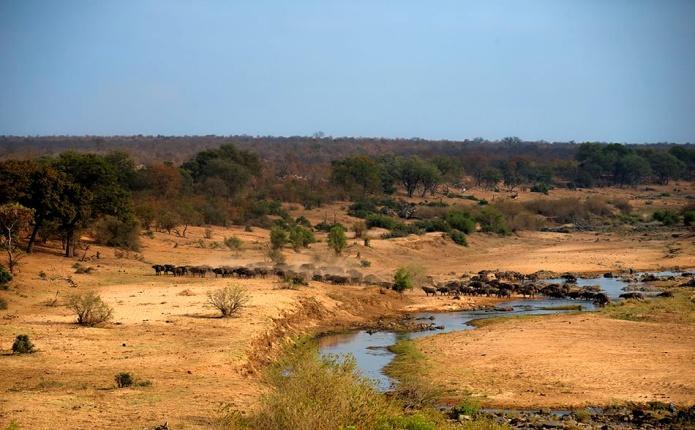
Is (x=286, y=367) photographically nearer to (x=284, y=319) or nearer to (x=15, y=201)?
(x=284, y=319)

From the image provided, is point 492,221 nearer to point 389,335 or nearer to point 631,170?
point 389,335

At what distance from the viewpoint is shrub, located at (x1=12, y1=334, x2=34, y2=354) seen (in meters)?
20.6

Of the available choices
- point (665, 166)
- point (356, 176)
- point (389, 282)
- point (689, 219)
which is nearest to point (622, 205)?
point (689, 219)

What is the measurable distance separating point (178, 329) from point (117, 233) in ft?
63.2

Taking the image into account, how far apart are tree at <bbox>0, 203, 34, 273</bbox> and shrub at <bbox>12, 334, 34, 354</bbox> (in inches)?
459

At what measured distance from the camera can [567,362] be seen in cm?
2334

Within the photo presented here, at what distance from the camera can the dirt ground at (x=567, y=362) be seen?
2013cm

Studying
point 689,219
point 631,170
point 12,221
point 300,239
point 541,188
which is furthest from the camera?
point 631,170

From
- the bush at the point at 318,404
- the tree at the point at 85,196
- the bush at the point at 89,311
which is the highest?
the tree at the point at 85,196

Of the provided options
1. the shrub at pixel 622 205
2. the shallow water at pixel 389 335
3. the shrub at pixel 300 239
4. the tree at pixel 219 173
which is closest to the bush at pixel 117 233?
the shrub at pixel 300 239

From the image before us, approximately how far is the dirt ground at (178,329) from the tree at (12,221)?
2.39 feet

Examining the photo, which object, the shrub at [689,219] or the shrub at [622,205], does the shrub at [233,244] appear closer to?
the shrub at [689,219]

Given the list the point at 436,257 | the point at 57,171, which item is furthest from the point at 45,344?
the point at 436,257

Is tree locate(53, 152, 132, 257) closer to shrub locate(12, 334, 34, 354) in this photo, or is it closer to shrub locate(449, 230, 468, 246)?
shrub locate(12, 334, 34, 354)
